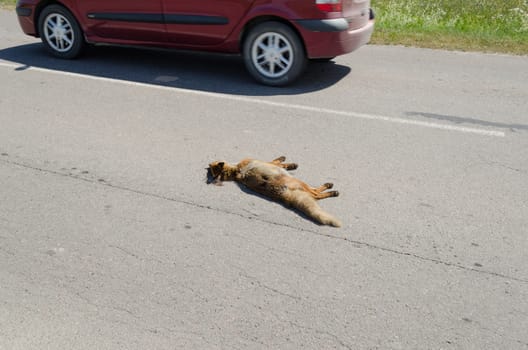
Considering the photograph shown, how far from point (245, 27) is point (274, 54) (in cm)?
52

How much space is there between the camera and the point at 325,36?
680 centimetres

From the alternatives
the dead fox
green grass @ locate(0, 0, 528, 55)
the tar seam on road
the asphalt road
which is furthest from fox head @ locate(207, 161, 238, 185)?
green grass @ locate(0, 0, 528, 55)

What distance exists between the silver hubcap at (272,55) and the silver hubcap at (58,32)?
9.87 feet

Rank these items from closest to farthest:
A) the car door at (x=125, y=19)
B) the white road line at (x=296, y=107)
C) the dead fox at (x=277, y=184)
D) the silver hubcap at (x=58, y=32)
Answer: the dead fox at (x=277, y=184)
the white road line at (x=296, y=107)
the car door at (x=125, y=19)
the silver hubcap at (x=58, y=32)

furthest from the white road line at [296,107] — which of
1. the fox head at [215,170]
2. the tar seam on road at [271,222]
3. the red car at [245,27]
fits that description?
the tar seam on road at [271,222]

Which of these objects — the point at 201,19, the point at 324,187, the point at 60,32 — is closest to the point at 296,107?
the point at 201,19

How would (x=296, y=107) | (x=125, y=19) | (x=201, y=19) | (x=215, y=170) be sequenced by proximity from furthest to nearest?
(x=125, y=19) < (x=201, y=19) < (x=296, y=107) < (x=215, y=170)

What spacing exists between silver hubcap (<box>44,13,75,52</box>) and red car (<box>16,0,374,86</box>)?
116mm

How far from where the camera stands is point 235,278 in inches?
134

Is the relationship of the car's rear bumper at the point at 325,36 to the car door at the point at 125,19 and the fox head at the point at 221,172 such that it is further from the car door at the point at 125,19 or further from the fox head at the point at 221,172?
the fox head at the point at 221,172

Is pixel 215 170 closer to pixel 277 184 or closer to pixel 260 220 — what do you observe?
pixel 277 184

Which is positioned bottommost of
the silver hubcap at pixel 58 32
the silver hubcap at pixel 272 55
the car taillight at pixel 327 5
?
the silver hubcap at pixel 272 55

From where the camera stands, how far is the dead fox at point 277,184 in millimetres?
4047

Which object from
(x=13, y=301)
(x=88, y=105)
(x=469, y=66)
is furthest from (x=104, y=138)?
(x=469, y=66)
